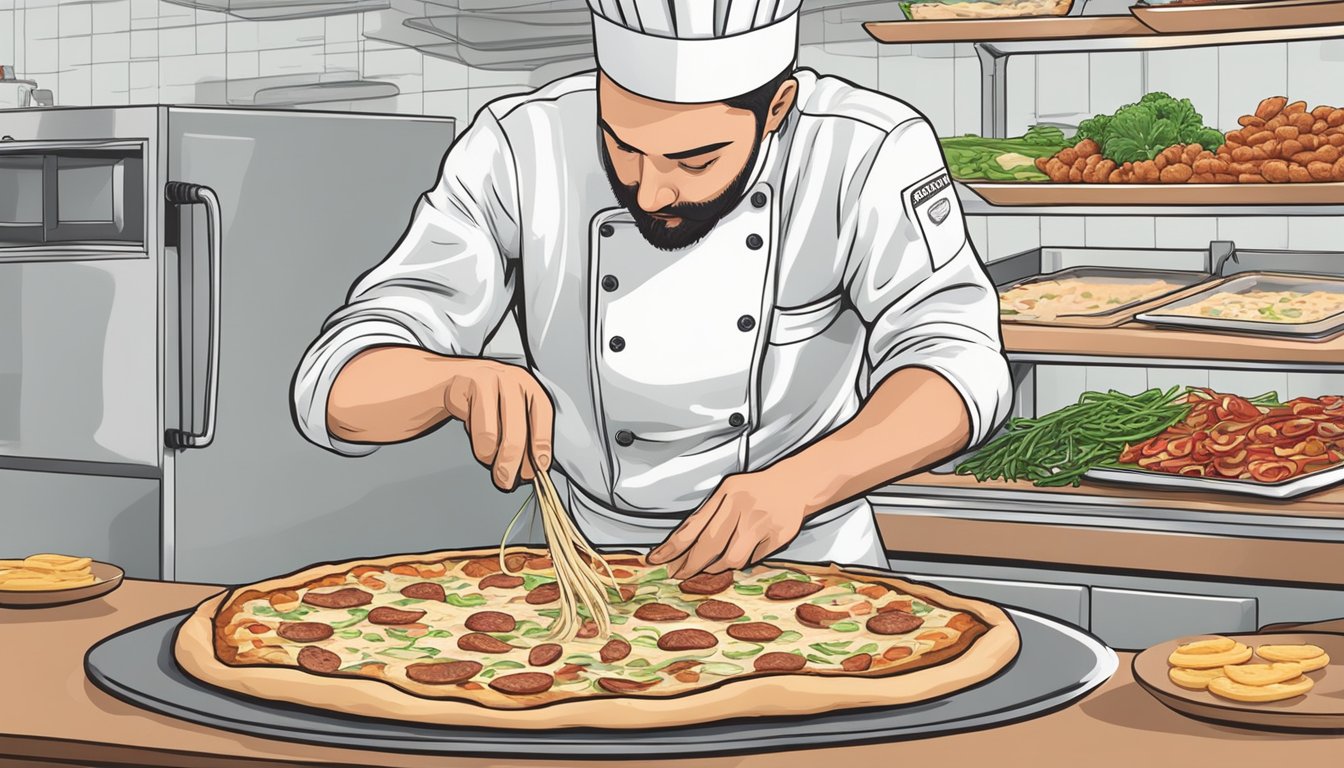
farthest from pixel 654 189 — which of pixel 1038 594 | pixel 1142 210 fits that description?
pixel 1142 210

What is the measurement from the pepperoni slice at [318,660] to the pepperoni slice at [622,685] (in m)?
0.28

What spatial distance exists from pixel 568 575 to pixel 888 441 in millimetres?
434

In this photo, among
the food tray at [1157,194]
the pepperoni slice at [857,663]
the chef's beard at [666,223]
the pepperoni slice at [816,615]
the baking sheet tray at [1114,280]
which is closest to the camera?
the pepperoni slice at [857,663]

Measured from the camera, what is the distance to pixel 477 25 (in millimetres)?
4055

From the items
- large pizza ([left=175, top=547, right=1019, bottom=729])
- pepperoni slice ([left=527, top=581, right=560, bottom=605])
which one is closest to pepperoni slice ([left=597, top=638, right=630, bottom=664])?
large pizza ([left=175, top=547, right=1019, bottom=729])

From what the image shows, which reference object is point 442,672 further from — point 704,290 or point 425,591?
point 704,290

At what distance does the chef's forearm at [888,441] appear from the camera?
1673mm

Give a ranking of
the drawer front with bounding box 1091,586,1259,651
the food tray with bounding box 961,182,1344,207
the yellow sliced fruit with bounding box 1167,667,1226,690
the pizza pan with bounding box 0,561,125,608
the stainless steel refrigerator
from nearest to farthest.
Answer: the yellow sliced fruit with bounding box 1167,667,1226,690, the pizza pan with bounding box 0,561,125,608, the drawer front with bounding box 1091,586,1259,651, the food tray with bounding box 961,182,1344,207, the stainless steel refrigerator

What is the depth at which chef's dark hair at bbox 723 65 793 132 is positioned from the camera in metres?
1.81

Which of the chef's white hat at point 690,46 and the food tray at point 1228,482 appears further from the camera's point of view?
the food tray at point 1228,482

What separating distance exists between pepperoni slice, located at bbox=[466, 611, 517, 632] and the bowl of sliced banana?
51 cm

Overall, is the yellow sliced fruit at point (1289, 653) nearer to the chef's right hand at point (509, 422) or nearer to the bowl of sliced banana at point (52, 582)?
the chef's right hand at point (509, 422)

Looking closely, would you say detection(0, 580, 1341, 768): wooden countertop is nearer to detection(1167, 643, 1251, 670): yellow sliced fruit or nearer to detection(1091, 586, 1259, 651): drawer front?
detection(1167, 643, 1251, 670): yellow sliced fruit

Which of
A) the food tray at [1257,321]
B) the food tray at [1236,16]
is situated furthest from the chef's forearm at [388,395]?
the food tray at [1236,16]
